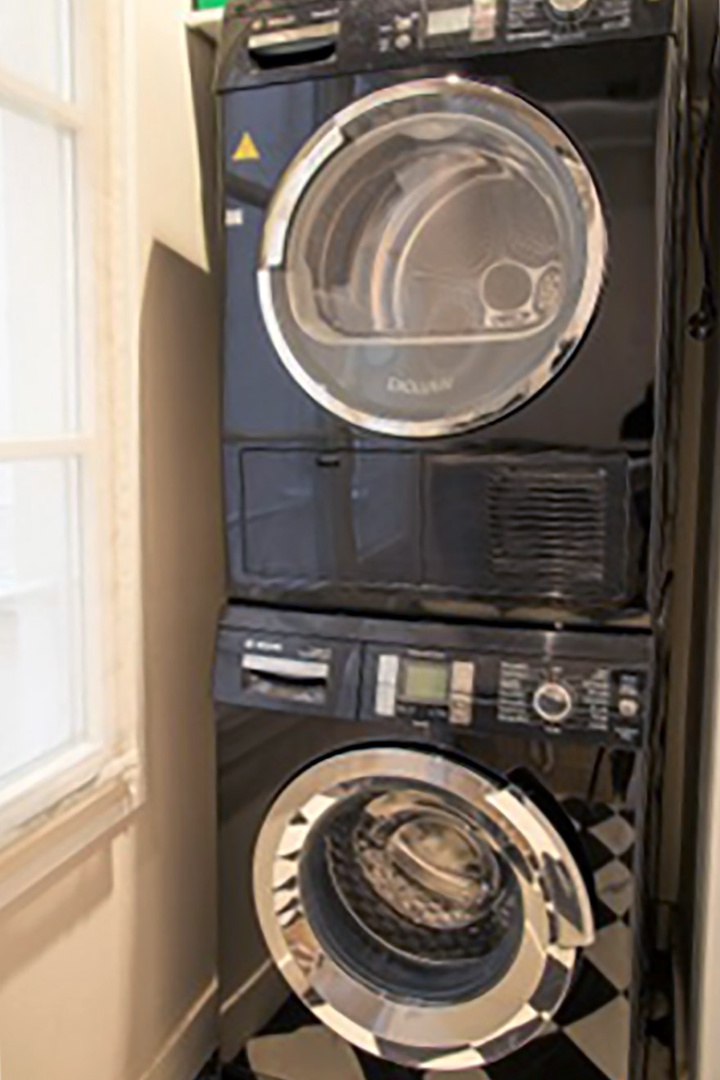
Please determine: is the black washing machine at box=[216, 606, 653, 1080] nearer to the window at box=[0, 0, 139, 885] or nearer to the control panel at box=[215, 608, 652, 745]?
the control panel at box=[215, 608, 652, 745]

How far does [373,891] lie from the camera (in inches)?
63.4

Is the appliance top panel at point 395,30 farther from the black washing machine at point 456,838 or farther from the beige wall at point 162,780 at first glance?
the black washing machine at point 456,838

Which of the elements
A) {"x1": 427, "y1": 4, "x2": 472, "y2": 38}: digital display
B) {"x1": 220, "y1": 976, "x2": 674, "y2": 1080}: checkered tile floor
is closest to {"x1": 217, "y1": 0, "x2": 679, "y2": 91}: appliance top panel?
{"x1": 427, "y1": 4, "x2": 472, "y2": 38}: digital display

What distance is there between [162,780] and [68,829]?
0.29 metres

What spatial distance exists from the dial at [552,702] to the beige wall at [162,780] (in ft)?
2.06

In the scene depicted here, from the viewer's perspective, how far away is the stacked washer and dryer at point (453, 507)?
52.5 inches

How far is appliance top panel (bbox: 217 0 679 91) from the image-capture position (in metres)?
1.30

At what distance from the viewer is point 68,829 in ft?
4.46

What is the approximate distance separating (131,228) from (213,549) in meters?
0.59

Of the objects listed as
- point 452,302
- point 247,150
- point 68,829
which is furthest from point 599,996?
point 247,150

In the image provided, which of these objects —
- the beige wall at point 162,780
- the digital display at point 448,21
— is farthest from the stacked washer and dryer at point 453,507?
the beige wall at point 162,780

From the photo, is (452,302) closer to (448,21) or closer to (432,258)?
(432,258)

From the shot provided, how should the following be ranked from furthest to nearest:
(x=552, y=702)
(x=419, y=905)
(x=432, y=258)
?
(x=419, y=905), (x=432, y=258), (x=552, y=702)

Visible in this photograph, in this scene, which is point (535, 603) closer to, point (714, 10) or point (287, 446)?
point (287, 446)
